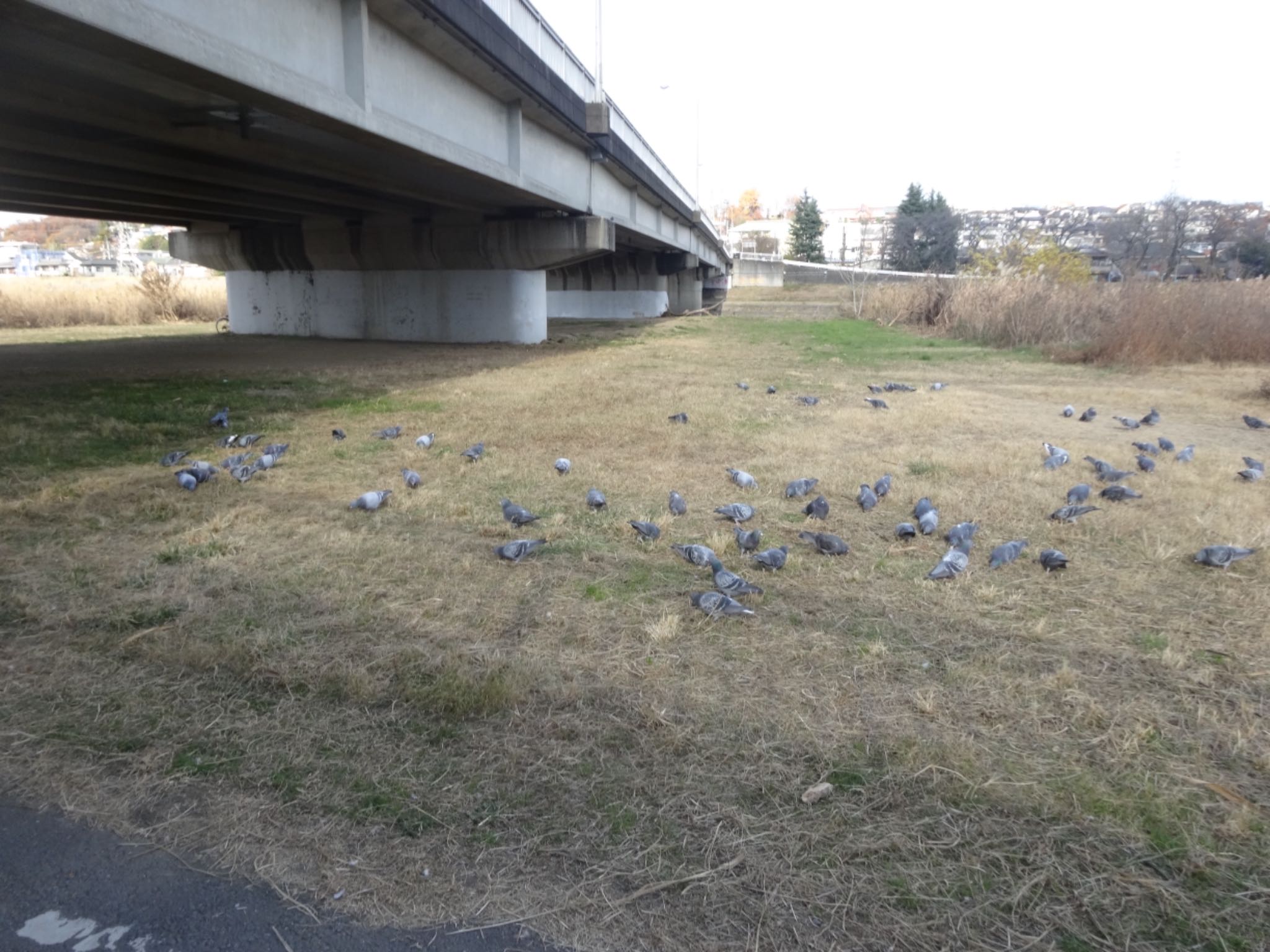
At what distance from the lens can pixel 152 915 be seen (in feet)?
8.42

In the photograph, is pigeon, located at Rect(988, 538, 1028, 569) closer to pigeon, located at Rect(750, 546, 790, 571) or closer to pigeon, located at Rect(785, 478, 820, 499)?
pigeon, located at Rect(750, 546, 790, 571)

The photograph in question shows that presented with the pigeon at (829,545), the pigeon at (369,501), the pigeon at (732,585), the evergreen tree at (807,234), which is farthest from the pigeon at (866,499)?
the evergreen tree at (807,234)

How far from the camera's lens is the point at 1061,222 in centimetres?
8406

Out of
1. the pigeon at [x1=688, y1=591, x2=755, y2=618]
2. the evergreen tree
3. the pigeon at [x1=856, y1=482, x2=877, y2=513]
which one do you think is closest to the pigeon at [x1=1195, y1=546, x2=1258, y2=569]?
the pigeon at [x1=856, y1=482, x2=877, y2=513]

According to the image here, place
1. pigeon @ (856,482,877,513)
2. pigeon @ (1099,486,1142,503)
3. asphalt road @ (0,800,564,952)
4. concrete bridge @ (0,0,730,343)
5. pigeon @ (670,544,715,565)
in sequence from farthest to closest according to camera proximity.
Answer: concrete bridge @ (0,0,730,343), pigeon @ (1099,486,1142,503), pigeon @ (856,482,877,513), pigeon @ (670,544,715,565), asphalt road @ (0,800,564,952)

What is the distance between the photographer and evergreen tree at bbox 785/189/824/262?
330 feet

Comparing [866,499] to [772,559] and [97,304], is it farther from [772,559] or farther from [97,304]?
[97,304]

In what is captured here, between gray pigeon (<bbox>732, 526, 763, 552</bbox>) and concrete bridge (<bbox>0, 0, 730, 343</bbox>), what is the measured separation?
223 inches

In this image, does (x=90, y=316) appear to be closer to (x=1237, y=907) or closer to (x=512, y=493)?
(x=512, y=493)

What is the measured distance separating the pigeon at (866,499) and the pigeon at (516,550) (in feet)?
8.78

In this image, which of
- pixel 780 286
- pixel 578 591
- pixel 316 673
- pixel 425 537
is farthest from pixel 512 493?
pixel 780 286

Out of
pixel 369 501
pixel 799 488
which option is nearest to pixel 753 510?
pixel 799 488

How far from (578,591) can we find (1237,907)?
3.29 meters

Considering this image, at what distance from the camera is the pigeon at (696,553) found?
17.5 ft
